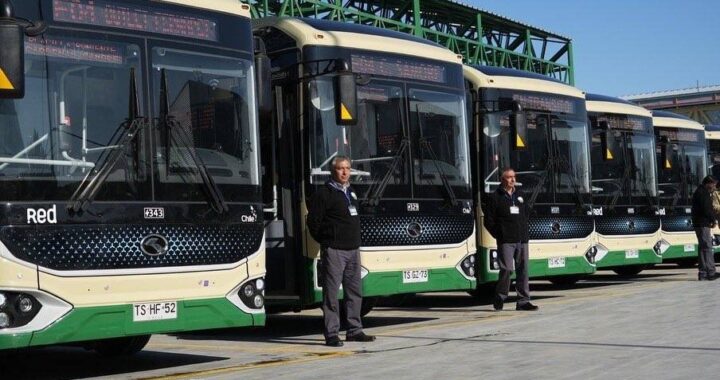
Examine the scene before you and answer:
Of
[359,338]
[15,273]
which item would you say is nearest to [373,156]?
[359,338]

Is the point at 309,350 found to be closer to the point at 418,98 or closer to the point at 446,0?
the point at 418,98

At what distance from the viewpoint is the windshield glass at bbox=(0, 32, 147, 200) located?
7.97m

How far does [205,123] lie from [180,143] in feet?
1.10

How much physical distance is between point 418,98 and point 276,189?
2.13 m

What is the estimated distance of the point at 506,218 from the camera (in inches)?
560

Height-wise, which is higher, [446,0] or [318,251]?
[446,0]

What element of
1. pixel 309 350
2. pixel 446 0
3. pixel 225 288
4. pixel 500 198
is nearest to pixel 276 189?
pixel 309 350

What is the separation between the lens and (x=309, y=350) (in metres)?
10.6

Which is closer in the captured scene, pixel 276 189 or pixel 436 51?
pixel 276 189

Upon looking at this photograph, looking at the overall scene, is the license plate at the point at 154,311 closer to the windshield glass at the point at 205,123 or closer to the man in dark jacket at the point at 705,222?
the windshield glass at the point at 205,123

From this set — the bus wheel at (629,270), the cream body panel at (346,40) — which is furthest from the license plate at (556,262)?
the bus wheel at (629,270)

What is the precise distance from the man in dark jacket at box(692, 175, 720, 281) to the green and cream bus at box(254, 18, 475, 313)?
6779 mm

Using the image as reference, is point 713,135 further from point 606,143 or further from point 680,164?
point 606,143

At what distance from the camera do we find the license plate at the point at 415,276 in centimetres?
1225
